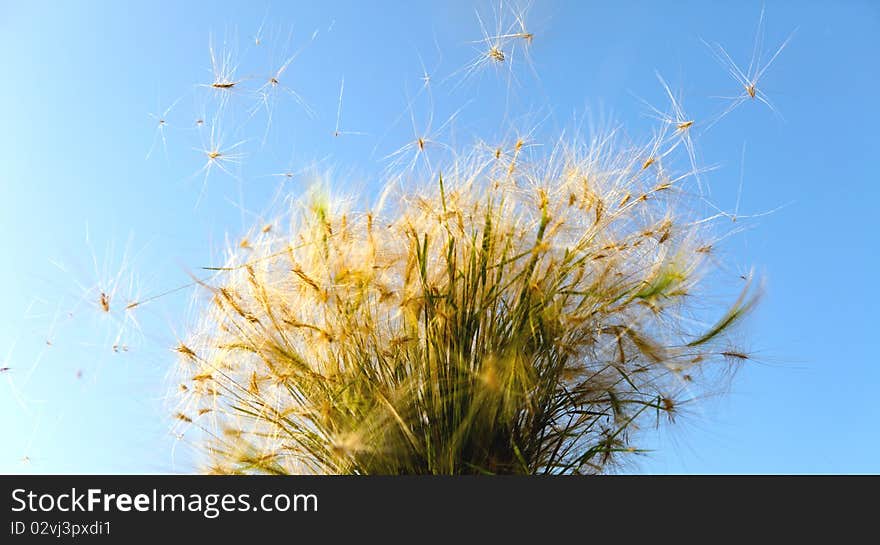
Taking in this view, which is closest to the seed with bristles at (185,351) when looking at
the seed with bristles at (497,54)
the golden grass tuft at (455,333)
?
the golden grass tuft at (455,333)

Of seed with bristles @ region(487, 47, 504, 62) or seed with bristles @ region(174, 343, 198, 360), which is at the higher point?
seed with bristles @ region(487, 47, 504, 62)

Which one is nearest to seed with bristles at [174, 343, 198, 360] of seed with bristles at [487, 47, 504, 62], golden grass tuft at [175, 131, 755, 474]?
golden grass tuft at [175, 131, 755, 474]

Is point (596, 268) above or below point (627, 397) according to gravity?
above

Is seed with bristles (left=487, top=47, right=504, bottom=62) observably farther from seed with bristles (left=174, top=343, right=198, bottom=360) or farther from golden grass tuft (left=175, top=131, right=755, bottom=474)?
seed with bristles (left=174, top=343, right=198, bottom=360)

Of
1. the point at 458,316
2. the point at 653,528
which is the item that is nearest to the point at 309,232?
the point at 458,316

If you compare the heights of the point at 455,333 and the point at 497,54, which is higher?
the point at 497,54

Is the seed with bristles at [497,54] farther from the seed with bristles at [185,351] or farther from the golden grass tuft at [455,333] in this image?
the seed with bristles at [185,351]

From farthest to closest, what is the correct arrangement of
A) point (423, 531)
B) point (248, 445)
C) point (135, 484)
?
1. point (248, 445)
2. point (135, 484)
3. point (423, 531)

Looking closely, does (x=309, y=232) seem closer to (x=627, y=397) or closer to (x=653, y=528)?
(x=627, y=397)

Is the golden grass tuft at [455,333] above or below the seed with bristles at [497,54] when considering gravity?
below

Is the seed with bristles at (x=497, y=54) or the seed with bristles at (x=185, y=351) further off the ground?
the seed with bristles at (x=497, y=54)

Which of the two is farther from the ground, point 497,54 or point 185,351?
point 497,54
